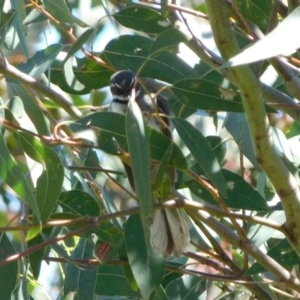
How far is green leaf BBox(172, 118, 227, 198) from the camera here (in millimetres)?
1539

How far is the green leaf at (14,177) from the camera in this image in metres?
1.52

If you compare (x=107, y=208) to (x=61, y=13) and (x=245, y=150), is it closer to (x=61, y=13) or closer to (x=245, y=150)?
(x=245, y=150)

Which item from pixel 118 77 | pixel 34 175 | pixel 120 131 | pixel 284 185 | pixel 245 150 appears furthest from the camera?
pixel 118 77

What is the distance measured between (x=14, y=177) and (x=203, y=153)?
388 mm

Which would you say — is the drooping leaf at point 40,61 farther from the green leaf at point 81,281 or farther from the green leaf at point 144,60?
the green leaf at point 81,281

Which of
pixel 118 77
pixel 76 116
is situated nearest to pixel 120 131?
pixel 76 116

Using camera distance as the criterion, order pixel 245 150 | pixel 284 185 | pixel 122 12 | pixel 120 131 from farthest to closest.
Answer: pixel 245 150 → pixel 122 12 → pixel 120 131 → pixel 284 185

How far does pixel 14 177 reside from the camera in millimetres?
A: 1529

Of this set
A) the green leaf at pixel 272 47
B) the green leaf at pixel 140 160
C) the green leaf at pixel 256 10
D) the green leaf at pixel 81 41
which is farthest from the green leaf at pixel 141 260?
the green leaf at pixel 272 47

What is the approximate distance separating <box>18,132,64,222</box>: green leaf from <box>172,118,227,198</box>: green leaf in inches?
10.7

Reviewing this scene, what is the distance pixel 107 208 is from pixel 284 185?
1.81 feet

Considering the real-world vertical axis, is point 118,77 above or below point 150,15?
below

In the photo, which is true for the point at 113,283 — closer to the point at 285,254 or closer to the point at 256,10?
the point at 285,254

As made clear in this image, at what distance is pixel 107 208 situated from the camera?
188 cm
